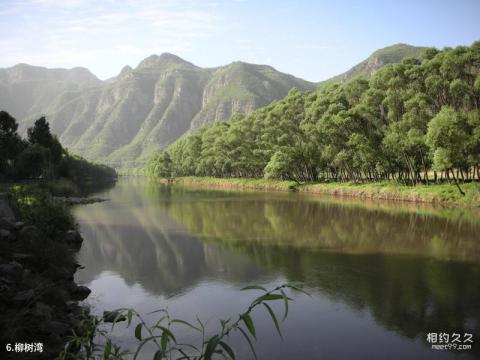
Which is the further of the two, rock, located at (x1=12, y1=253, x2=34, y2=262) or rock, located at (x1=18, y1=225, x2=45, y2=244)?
rock, located at (x1=18, y1=225, x2=45, y2=244)

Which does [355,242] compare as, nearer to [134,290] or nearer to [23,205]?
[134,290]

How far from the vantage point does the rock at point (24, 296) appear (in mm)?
14947

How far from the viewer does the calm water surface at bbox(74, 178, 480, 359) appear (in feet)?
54.1

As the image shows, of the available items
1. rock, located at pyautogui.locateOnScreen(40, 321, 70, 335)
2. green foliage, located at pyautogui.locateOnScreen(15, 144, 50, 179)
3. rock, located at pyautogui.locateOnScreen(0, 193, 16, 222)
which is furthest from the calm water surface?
green foliage, located at pyautogui.locateOnScreen(15, 144, 50, 179)

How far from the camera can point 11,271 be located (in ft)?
56.1

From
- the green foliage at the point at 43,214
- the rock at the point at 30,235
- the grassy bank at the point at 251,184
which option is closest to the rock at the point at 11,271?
the rock at the point at 30,235

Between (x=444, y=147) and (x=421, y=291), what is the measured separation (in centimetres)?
3857

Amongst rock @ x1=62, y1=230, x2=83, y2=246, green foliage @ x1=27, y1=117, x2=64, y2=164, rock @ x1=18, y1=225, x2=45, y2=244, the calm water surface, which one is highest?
green foliage @ x1=27, y1=117, x2=64, y2=164

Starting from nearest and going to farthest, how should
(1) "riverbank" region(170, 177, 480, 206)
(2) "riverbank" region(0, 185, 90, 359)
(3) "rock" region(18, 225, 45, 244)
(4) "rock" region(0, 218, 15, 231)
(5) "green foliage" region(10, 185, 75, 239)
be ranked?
(2) "riverbank" region(0, 185, 90, 359)
(3) "rock" region(18, 225, 45, 244)
(4) "rock" region(0, 218, 15, 231)
(5) "green foliage" region(10, 185, 75, 239)
(1) "riverbank" region(170, 177, 480, 206)

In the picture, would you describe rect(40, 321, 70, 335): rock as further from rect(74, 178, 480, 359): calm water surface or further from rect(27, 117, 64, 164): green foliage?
rect(27, 117, 64, 164): green foliage

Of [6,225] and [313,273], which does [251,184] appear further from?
[6,225]

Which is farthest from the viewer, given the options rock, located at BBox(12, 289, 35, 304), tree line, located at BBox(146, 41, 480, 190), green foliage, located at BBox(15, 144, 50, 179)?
green foliage, located at BBox(15, 144, 50, 179)

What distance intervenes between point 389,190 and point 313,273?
50024 mm

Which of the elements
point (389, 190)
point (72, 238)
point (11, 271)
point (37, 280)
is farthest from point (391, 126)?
point (11, 271)
